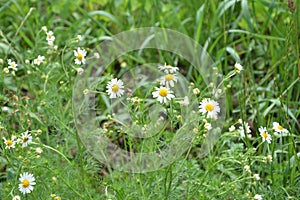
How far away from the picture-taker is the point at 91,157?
1940 mm

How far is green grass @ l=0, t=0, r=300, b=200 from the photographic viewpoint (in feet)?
6.11

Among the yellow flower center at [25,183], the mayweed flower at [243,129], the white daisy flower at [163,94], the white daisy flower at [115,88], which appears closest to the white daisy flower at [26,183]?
the yellow flower center at [25,183]

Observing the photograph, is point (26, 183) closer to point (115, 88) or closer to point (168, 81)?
point (115, 88)

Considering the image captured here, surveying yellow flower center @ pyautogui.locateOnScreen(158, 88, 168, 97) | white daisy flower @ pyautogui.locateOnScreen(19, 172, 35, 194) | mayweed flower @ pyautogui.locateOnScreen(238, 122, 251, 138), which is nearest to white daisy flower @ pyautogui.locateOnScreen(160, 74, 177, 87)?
yellow flower center @ pyautogui.locateOnScreen(158, 88, 168, 97)

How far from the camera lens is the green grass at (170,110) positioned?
186cm

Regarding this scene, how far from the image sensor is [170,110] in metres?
1.67

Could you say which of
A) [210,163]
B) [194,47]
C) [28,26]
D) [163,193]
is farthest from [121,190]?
[28,26]

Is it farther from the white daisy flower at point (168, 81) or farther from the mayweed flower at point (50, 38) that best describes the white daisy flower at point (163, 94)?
the mayweed flower at point (50, 38)

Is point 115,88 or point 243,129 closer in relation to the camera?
point 115,88

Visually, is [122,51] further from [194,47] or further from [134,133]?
[134,133]

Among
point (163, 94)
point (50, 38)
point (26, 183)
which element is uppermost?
point (50, 38)

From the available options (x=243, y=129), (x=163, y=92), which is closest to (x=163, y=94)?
(x=163, y=92)

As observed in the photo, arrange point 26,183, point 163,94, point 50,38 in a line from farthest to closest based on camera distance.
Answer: point 50,38
point 26,183
point 163,94

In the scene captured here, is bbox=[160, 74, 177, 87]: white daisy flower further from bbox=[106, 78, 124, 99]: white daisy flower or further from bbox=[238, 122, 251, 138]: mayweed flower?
bbox=[238, 122, 251, 138]: mayweed flower
